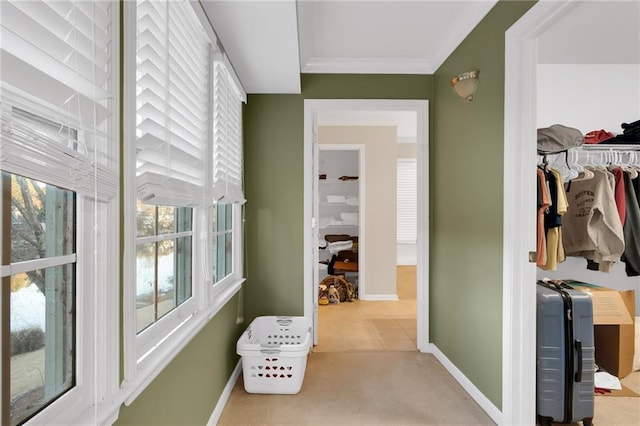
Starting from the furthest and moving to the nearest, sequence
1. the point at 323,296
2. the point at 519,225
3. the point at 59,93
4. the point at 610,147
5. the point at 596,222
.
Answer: the point at 323,296 < the point at 610,147 < the point at 596,222 < the point at 519,225 < the point at 59,93

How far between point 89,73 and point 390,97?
269cm

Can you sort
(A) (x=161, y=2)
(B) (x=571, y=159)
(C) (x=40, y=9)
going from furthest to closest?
(B) (x=571, y=159), (A) (x=161, y=2), (C) (x=40, y=9)

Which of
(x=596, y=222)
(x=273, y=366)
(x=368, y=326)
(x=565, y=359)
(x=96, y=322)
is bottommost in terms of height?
(x=368, y=326)

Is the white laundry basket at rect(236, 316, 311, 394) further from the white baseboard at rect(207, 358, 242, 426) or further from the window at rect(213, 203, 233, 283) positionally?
the window at rect(213, 203, 233, 283)

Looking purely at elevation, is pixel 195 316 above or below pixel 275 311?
above

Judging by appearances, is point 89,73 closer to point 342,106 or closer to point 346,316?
point 342,106

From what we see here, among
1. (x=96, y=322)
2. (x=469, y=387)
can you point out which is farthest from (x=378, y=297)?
(x=96, y=322)

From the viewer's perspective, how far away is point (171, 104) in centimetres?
148

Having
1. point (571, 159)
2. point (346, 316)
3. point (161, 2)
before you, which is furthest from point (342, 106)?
point (346, 316)

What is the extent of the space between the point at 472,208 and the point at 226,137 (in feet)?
5.53

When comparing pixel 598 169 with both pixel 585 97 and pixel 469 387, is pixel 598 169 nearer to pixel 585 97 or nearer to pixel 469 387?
pixel 585 97

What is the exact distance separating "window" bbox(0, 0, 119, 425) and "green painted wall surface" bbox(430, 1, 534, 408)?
194 centimetres

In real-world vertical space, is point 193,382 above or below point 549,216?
below

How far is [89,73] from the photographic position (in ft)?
3.01
